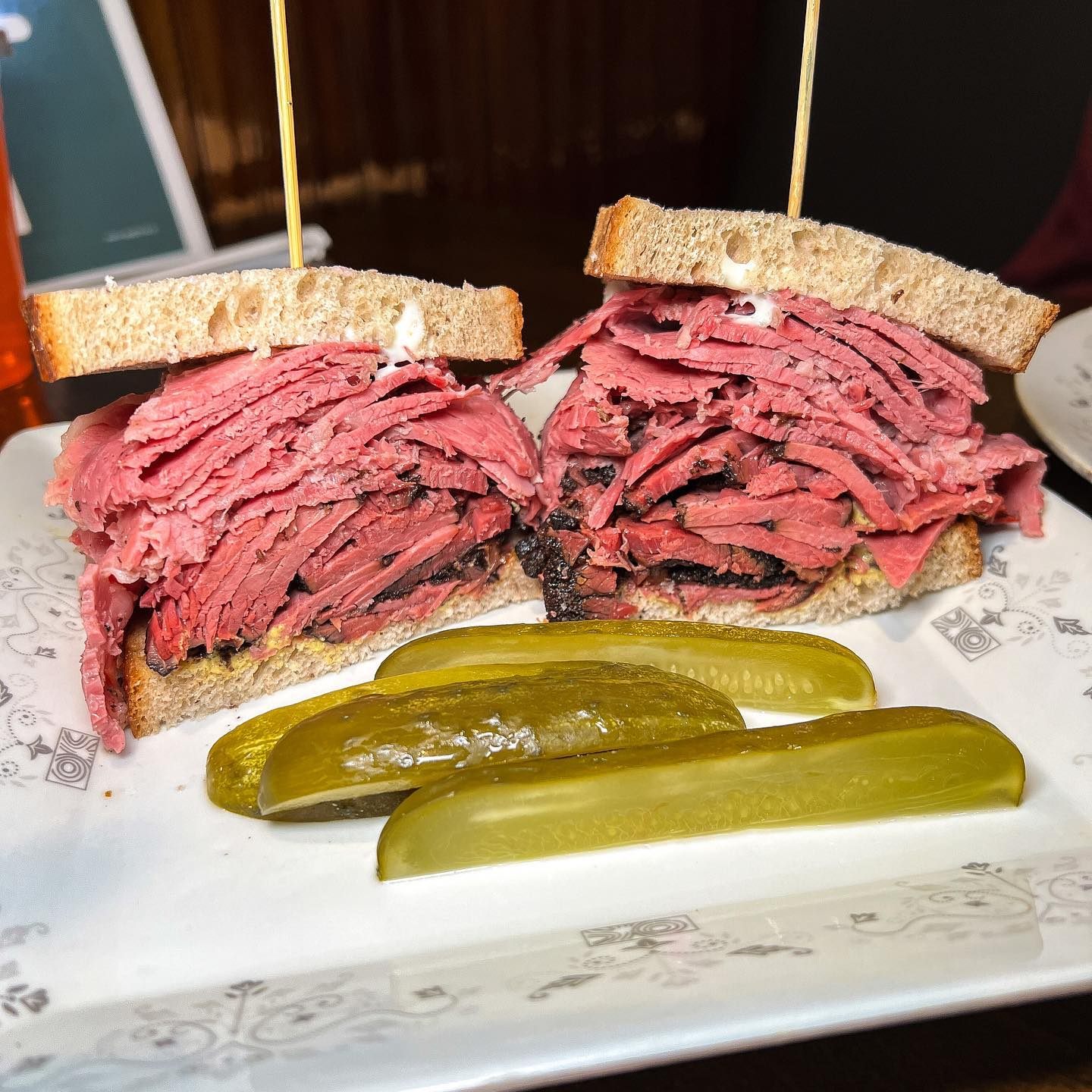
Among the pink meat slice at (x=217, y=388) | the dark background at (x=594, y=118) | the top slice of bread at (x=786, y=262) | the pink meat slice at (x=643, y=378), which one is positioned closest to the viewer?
the pink meat slice at (x=217, y=388)

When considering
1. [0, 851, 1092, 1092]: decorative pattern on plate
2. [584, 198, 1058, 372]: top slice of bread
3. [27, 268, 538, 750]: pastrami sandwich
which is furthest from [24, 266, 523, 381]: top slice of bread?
[0, 851, 1092, 1092]: decorative pattern on plate

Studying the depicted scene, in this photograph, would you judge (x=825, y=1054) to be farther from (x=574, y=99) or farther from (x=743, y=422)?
(x=574, y=99)

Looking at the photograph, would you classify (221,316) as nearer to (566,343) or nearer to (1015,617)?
(566,343)

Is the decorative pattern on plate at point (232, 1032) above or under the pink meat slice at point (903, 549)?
under

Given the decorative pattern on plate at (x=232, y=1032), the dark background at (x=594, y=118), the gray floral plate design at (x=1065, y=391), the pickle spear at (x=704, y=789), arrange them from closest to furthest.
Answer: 1. the decorative pattern on plate at (x=232, y=1032)
2. the pickle spear at (x=704, y=789)
3. the gray floral plate design at (x=1065, y=391)
4. the dark background at (x=594, y=118)

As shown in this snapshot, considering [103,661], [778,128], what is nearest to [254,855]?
[103,661]

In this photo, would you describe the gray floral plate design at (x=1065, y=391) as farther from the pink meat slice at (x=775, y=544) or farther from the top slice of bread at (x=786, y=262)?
the pink meat slice at (x=775, y=544)

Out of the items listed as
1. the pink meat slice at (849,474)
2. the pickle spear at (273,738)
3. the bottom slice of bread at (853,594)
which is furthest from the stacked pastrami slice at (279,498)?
the pink meat slice at (849,474)
